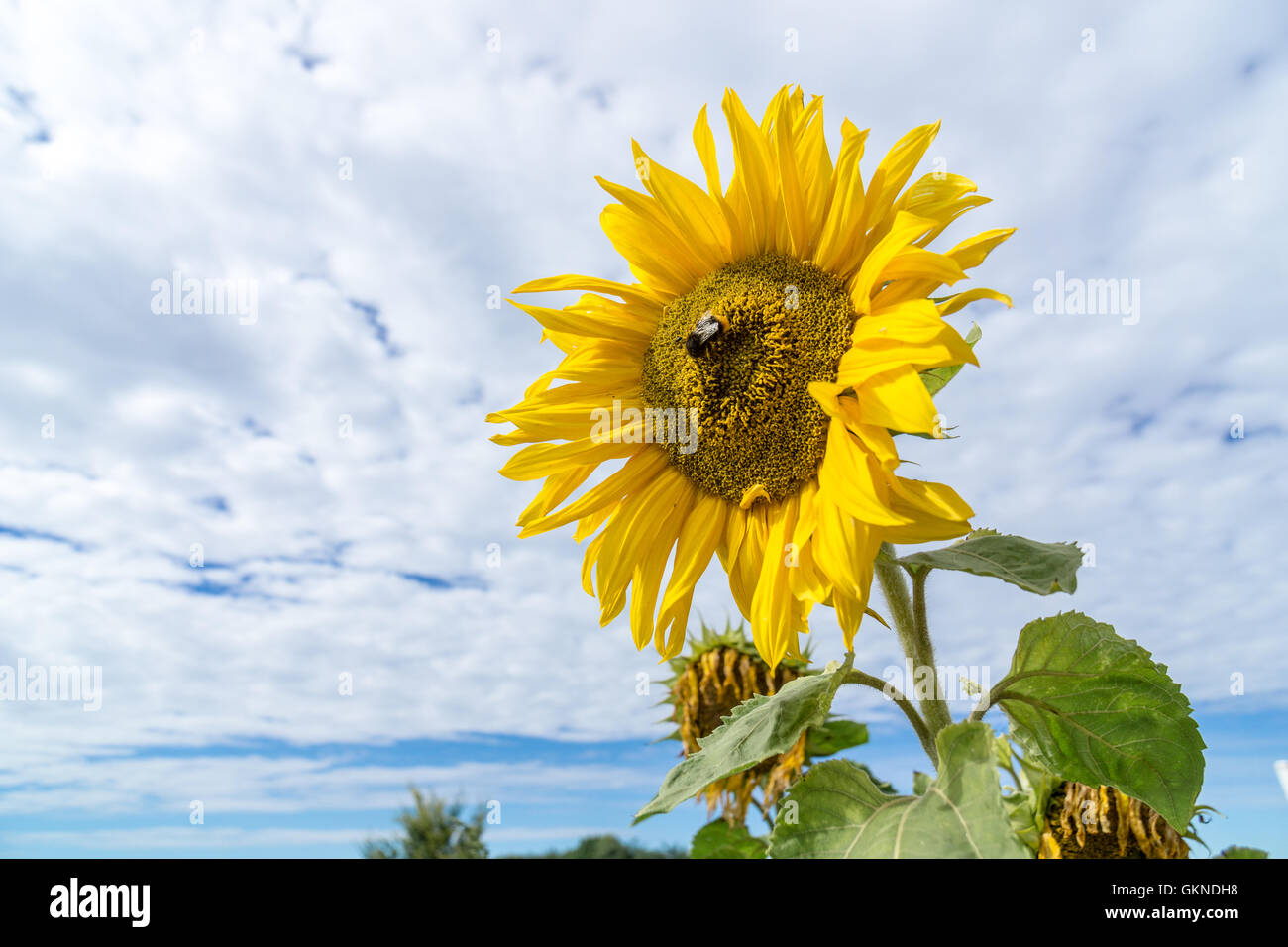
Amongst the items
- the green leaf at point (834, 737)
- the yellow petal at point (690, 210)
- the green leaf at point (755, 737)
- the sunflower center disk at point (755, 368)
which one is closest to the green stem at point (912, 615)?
the green leaf at point (755, 737)

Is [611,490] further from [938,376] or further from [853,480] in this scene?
[938,376]

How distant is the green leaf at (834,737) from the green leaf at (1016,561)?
2.62m

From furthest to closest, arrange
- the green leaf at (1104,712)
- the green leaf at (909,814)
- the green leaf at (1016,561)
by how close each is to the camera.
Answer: the green leaf at (1104,712) → the green leaf at (1016,561) → the green leaf at (909,814)

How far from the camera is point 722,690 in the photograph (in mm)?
4953

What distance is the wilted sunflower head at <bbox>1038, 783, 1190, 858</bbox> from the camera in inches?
122

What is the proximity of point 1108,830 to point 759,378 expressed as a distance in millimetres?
2256

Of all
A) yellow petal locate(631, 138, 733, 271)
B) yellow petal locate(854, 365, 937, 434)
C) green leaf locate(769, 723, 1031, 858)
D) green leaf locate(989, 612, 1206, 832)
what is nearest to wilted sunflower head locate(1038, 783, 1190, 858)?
green leaf locate(989, 612, 1206, 832)

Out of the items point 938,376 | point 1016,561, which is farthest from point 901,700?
point 938,376

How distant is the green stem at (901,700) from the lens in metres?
2.29

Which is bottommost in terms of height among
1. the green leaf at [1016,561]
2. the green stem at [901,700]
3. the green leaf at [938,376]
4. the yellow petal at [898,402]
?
the green stem at [901,700]

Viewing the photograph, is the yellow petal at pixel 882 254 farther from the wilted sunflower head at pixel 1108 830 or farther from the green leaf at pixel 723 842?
the green leaf at pixel 723 842
